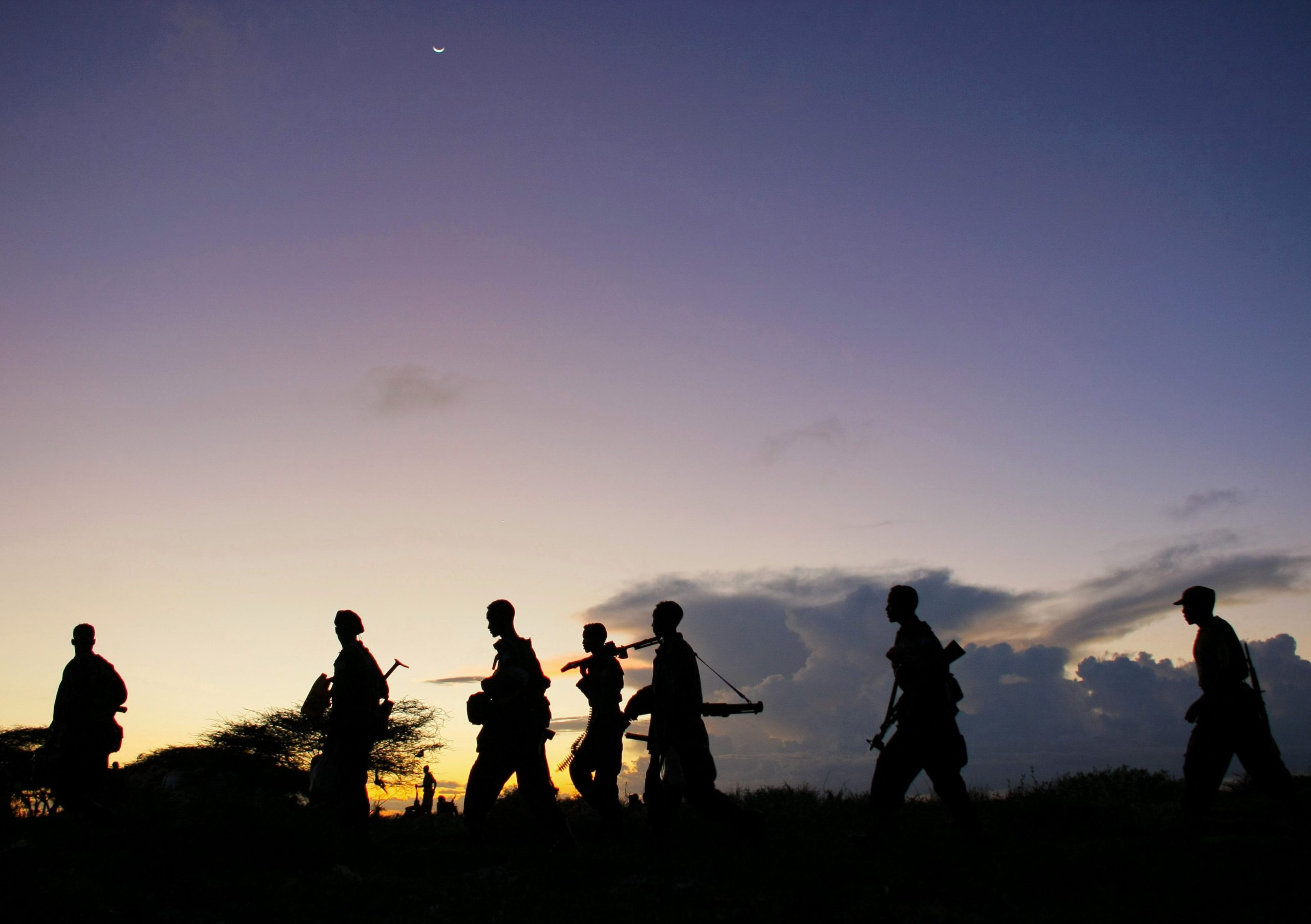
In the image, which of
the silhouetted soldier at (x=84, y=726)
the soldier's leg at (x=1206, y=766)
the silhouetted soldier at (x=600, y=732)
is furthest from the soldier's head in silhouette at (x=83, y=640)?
the soldier's leg at (x=1206, y=766)

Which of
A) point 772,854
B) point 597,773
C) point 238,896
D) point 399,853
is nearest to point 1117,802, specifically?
point 772,854

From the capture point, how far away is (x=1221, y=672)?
855cm

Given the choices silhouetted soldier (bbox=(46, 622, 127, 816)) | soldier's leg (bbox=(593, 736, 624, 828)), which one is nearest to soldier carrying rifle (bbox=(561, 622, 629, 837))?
soldier's leg (bbox=(593, 736, 624, 828))

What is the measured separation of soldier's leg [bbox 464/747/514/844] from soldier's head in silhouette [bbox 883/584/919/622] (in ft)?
13.2

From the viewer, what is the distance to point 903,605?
8.40 meters

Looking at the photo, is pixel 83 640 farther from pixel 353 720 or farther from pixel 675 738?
pixel 675 738

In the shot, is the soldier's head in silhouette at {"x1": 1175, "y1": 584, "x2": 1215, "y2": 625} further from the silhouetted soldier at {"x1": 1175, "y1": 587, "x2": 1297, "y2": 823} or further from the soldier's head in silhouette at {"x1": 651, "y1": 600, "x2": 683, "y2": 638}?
the soldier's head in silhouette at {"x1": 651, "y1": 600, "x2": 683, "y2": 638}

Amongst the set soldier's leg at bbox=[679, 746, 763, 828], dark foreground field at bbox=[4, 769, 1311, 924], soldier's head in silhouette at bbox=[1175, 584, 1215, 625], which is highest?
soldier's head in silhouette at bbox=[1175, 584, 1215, 625]

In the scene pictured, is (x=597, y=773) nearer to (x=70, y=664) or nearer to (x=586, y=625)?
(x=586, y=625)

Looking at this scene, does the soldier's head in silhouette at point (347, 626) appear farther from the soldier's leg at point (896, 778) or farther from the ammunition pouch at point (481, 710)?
the soldier's leg at point (896, 778)

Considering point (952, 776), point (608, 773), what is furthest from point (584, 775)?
point (952, 776)

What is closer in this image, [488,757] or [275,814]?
[275,814]

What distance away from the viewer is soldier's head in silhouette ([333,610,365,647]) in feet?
32.8

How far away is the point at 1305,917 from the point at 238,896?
7.25 metres
